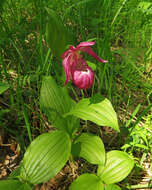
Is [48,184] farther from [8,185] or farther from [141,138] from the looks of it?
[141,138]

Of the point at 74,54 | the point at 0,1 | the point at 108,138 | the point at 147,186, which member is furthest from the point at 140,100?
the point at 0,1

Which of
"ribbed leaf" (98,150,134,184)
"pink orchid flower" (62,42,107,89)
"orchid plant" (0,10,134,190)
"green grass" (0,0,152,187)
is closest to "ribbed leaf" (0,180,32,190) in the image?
"orchid plant" (0,10,134,190)

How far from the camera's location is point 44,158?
111cm

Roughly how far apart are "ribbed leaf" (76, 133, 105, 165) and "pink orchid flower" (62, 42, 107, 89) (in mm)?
397

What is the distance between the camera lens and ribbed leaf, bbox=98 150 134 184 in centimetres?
122

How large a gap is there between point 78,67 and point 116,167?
73cm

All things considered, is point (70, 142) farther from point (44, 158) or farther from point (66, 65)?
point (66, 65)

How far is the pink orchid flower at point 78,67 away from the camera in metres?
1.19

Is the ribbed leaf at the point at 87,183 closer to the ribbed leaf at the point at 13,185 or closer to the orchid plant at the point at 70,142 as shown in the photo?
the orchid plant at the point at 70,142

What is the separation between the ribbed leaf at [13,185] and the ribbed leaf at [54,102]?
42 cm

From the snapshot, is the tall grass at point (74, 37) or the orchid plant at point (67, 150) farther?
the tall grass at point (74, 37)

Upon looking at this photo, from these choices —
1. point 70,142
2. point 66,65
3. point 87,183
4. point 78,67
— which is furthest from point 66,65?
point 87,183

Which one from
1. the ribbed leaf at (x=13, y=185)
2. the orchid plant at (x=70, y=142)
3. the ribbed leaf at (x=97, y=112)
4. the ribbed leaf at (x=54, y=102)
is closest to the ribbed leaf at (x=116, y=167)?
the orchid plant at (x=70, y=142)

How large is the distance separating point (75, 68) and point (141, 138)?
71cm
